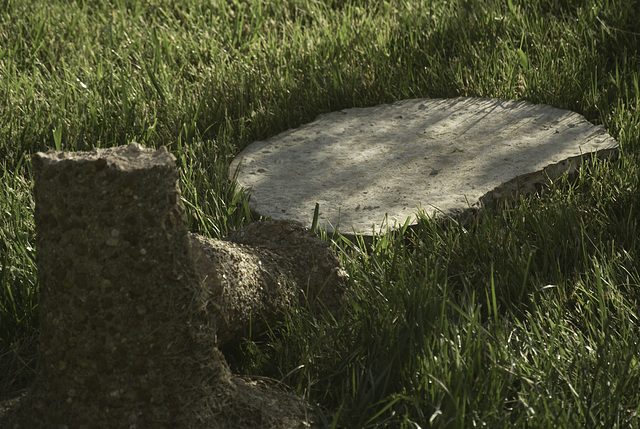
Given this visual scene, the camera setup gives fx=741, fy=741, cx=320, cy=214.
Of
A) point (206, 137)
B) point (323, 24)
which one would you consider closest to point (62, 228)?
point (206, 137)

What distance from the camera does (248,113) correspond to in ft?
10.5

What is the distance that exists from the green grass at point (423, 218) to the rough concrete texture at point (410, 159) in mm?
94

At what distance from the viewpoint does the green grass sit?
1612 mm

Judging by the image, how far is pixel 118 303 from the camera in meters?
1.43

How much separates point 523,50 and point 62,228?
267 cm

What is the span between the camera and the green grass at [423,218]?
161 cm

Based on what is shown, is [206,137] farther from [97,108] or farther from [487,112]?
[487,112]

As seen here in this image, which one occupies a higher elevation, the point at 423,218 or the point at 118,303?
the point at 118,303

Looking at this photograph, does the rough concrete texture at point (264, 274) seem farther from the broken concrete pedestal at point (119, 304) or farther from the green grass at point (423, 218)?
the broken concrete pedestal at point (119, 304)

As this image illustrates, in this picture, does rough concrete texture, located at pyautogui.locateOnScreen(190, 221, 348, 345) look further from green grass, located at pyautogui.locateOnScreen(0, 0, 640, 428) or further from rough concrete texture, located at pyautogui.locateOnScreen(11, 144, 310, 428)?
rough concrete texture, located at pyautogui.locateOnScreen(11, 144, 310, 428)

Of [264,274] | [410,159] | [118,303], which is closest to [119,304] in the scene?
[118,303]

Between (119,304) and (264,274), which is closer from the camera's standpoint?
(119,304)

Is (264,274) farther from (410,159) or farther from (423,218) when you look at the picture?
(410,159)

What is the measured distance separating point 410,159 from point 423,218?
55 centimetres
